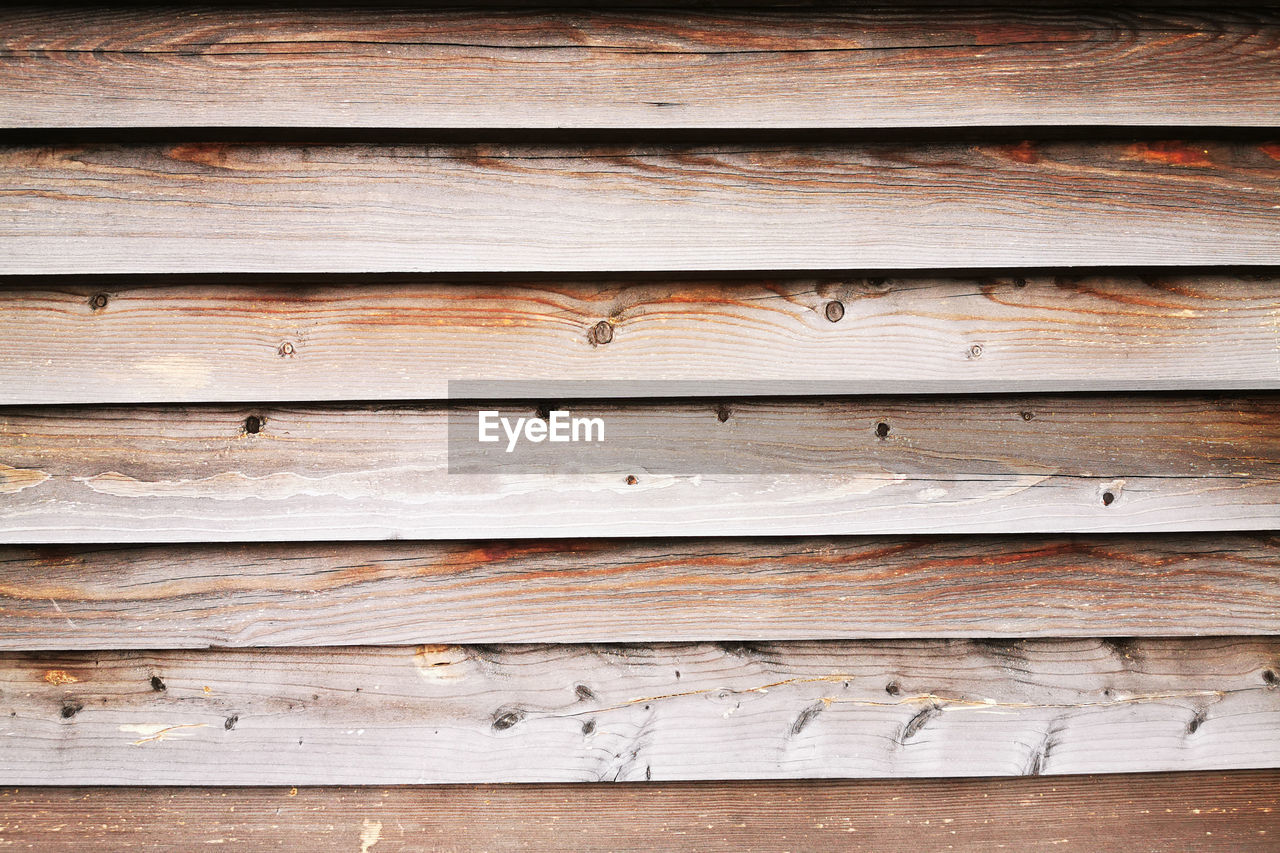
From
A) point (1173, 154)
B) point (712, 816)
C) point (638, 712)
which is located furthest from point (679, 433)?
point (1173, 154)

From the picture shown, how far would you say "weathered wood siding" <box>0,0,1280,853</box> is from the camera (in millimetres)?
880

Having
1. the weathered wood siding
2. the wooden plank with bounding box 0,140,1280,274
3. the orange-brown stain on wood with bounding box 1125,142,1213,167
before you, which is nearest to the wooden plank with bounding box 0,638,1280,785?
the weathered wood siding

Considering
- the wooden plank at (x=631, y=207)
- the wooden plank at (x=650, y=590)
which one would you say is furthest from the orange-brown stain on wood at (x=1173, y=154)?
the wooden plank at (x=650, y=590)

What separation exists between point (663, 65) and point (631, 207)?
0.63ft

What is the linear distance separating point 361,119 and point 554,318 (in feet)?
1.19

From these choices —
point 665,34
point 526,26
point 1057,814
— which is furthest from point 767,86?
point 1057,814

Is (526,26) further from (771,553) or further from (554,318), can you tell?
(771,553)

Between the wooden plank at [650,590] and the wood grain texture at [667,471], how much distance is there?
50 mm

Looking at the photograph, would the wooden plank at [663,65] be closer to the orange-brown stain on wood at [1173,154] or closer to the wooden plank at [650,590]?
the orange-brown stain on wood at [1173,154]

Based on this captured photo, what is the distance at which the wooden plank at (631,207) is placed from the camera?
34.5 inches

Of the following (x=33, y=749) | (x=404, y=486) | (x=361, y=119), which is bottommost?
(x=33, y=749)

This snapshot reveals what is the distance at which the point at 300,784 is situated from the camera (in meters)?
0.98

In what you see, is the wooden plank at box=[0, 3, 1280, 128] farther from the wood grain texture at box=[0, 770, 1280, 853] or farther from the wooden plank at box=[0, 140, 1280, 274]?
the wood grain texture at box=[0, 770, 1280, 853]

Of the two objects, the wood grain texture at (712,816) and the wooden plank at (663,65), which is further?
the wood grain texture at (712,816)
